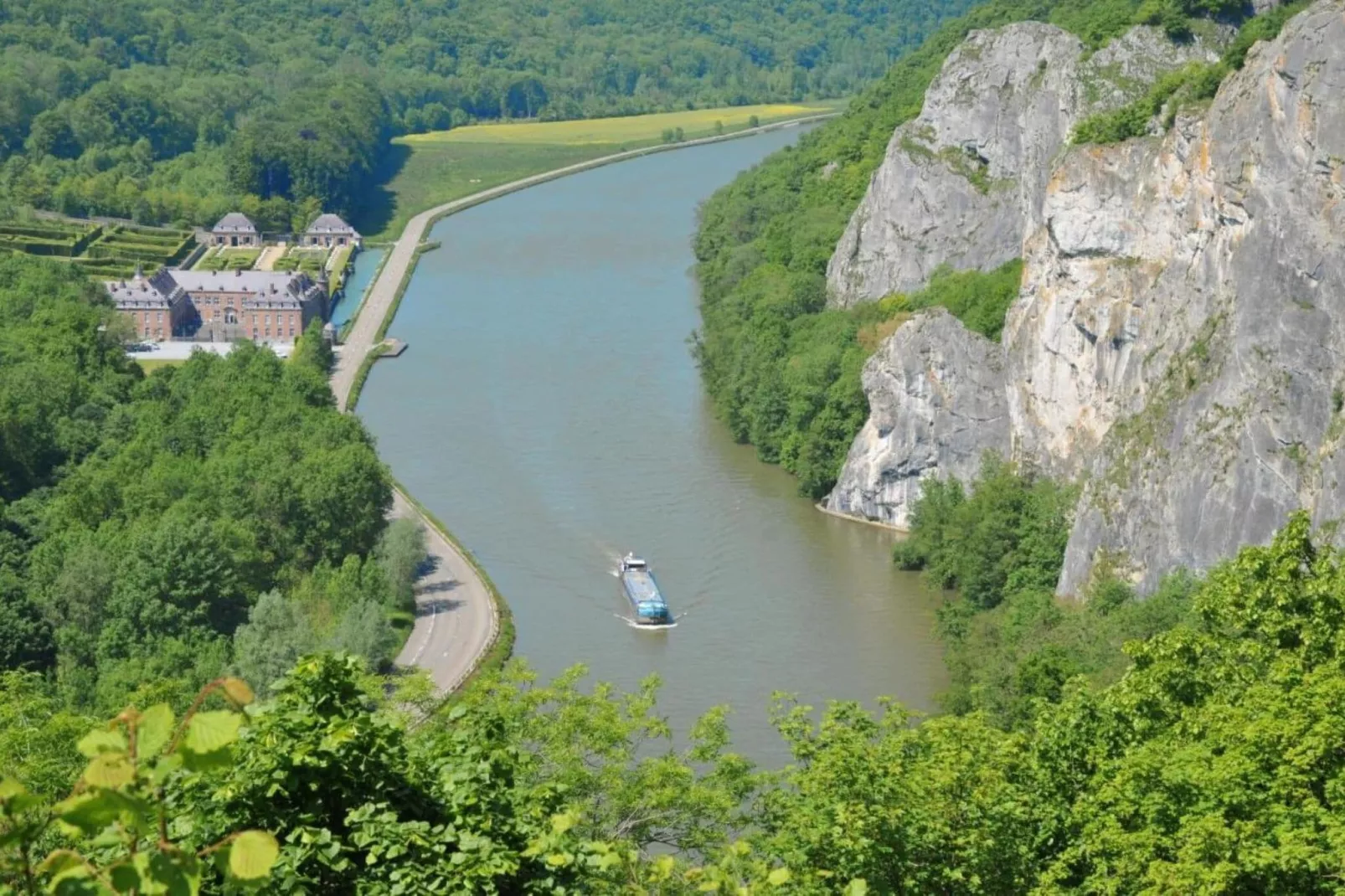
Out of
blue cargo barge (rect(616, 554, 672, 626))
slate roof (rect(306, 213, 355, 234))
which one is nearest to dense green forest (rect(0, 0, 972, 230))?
slate roof (rect(306, 213, 355, 234))

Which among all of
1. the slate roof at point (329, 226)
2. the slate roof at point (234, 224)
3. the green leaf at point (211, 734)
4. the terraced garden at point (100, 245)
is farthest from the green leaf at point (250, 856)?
the slate roof at point (234, 224)

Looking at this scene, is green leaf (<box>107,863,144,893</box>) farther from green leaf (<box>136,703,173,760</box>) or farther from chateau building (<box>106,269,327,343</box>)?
chateau building (<box>106,269,327,343</box>)

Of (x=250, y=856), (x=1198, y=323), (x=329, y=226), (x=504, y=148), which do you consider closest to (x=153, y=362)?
(x=329, y=226)

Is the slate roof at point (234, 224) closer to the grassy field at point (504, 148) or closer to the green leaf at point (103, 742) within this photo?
the grassy field at point (504, 148)

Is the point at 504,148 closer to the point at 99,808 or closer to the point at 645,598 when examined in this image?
the point at 645,598

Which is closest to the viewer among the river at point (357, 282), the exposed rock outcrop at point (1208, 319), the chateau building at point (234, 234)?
the exposed rock outcrop at point (1208, 319)

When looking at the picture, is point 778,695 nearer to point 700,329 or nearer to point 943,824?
point 943,824
